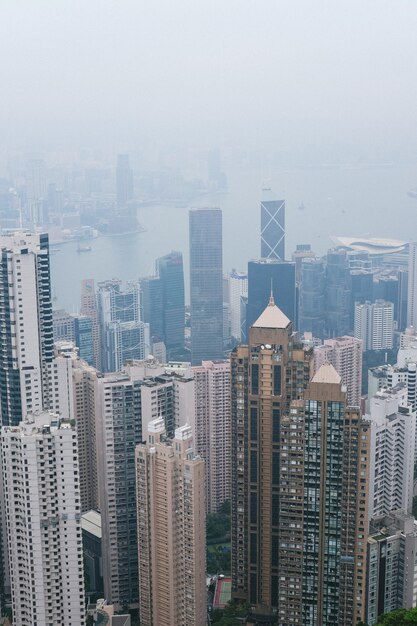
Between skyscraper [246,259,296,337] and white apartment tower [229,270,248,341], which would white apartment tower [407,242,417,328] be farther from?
white apartment tower [229,270,248,341]

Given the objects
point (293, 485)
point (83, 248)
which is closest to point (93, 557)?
point (293, 485)

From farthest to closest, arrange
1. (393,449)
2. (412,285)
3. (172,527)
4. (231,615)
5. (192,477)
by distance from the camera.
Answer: (412,285), (393,449), (231,615), (172,527), (192,477)

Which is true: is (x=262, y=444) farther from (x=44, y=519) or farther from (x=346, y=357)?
(x=346, y=357)

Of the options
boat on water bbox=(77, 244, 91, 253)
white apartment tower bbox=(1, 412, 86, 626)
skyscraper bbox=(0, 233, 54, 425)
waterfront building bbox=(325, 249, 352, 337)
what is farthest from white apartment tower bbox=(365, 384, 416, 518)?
waterfront building bbox=(325, 249, 352, 337)

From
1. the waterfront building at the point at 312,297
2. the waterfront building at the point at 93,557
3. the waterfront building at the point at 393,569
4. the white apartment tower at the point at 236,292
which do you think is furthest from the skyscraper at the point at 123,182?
the waterfront building at the point at 393,569

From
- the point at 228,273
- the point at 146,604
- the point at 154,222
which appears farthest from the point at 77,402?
the point at 228,273
